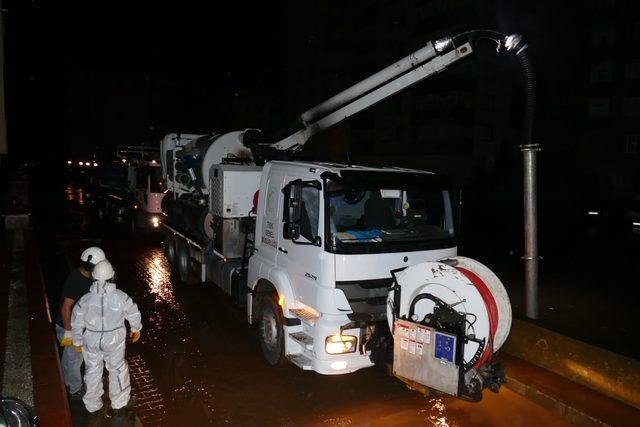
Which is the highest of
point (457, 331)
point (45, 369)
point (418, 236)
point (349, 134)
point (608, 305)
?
point (349, 134)

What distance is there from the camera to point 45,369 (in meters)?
5.03

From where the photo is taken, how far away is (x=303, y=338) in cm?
547

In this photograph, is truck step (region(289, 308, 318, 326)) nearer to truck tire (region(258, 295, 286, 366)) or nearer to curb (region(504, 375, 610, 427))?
truck tire (region(258, 295, 286, 366))

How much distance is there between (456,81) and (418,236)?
29746 mm

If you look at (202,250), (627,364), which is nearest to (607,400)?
(627,364)

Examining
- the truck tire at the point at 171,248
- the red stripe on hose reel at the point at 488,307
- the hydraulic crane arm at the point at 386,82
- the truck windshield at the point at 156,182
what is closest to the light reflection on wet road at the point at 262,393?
the red stripe on hose reel at the point at 488,307

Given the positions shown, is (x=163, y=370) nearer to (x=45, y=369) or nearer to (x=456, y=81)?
(x=45, y=369)

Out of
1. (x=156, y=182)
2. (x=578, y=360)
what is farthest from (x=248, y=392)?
(x=156, y=182)

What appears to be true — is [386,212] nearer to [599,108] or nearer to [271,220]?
[271,220]

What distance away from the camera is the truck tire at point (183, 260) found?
398 inches

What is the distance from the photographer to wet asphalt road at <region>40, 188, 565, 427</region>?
16.6 feet

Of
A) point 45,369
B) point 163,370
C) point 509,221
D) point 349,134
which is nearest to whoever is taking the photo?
point 45,369

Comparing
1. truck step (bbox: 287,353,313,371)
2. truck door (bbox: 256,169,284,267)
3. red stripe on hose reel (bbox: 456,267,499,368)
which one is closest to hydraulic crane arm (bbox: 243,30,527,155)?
truck door (bbox: 256,169,284,267)

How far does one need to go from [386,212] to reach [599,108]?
4226 cm
